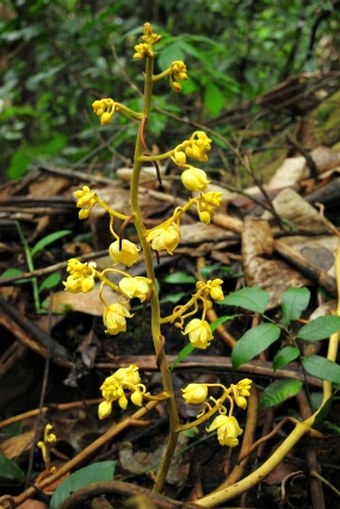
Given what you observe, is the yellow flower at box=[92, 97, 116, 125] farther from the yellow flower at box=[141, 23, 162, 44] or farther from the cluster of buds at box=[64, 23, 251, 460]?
the yellow flower at box=[141, 23, 162, 44]

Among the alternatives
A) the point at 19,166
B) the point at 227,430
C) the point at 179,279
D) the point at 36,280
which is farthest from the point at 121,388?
the point at 19,166

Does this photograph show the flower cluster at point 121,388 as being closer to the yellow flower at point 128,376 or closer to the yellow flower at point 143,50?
the yellow flower at point 128,376

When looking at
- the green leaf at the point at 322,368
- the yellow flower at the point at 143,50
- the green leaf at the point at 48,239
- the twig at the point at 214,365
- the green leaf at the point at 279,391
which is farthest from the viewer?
the green leaf at the point at 48,239

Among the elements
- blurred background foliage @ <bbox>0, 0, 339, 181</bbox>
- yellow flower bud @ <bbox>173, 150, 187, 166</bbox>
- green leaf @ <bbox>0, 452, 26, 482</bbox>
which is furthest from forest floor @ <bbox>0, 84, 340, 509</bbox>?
blurred background foliage @ <bbox>0, 0, 339, 181</bbox>

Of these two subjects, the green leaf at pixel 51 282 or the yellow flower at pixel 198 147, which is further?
the green leaf at pixel 51 282

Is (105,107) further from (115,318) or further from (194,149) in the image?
(115,318)

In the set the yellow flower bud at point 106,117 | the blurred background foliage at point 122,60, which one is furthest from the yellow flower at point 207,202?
the blurred background foliage at point 122,60
